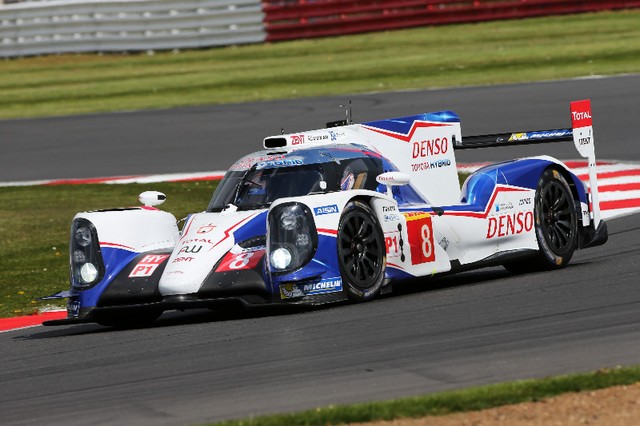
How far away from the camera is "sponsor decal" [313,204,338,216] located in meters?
9.59

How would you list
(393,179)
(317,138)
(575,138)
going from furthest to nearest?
1. (575,138)
2. (317,138)
3. (393,179)

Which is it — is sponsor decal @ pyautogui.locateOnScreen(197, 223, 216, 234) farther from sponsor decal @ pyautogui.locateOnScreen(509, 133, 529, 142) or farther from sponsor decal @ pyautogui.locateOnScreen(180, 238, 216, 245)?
sponsor decal @ pyautogui.locateOnScreen(509, 133, 529, 142)

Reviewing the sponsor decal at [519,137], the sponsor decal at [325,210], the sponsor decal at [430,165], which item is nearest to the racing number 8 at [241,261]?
the sponsor decal at [325,210]

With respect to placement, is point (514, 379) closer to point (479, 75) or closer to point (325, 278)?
point (325, 278)

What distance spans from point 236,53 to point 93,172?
13303 mm

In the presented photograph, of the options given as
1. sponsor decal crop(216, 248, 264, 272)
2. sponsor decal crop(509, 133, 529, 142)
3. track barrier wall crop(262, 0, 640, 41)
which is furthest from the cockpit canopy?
track barrier wall crop(262, 0, 640, 41)

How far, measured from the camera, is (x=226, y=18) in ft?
109

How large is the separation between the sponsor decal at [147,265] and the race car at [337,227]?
12 millimetres

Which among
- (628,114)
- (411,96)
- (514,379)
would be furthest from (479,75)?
(514,379)

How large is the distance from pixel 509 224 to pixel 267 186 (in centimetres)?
198

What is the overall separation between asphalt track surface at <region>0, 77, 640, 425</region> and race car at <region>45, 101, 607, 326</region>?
0.20 metres

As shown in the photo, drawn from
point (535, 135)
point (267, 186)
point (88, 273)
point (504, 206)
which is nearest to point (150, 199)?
point (88, 273)

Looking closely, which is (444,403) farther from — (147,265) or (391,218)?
(147,265)

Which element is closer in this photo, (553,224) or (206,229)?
(206,229)
